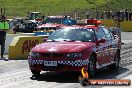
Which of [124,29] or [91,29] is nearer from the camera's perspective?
[91,29]

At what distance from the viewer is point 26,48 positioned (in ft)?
66.8

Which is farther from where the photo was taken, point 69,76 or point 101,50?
point 101,50

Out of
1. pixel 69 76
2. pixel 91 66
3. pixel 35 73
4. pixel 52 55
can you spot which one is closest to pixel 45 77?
pixel 35 73

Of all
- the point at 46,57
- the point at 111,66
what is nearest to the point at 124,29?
the point at 111,66

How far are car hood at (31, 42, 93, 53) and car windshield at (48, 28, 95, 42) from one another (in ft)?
1.61

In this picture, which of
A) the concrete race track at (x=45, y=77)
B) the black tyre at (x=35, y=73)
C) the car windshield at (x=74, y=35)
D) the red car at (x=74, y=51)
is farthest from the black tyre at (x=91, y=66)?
the black tyre at (x=35, y=73)

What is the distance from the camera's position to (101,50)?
43.3ft

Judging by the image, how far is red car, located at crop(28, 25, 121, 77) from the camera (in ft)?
38.6

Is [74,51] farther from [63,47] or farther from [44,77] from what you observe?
[44,77]

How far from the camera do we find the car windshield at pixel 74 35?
13.0 meters

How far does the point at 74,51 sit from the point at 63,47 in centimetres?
41

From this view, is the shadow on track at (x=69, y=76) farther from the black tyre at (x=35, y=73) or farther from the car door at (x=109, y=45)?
the car door at (x=109, y=45)

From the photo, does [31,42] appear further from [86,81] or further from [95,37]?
[86,81]

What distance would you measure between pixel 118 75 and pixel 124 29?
38765 millimetres
